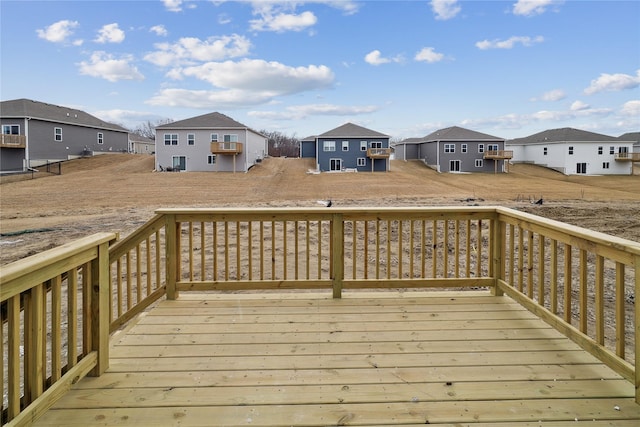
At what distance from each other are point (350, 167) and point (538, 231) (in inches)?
1539

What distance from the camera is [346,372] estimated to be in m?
2.77

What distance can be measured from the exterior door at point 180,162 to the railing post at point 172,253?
35700mm

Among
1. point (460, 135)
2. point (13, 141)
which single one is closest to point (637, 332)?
point (13, 141)

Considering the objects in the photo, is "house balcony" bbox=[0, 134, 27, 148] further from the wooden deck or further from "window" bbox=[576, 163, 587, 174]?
"window" bbox=[576, 163, 587, 174]

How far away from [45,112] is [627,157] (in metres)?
62.1

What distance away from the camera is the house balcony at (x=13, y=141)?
32.3 metres

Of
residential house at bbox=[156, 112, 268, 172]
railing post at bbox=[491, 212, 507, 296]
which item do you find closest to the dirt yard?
residential house at bbox=[156, 112, 268, 172]

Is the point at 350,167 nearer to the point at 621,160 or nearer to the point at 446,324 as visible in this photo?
the point at 621,160

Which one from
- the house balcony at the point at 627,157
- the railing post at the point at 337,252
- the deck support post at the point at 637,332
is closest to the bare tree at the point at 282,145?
the house balcony at the point at 627,157

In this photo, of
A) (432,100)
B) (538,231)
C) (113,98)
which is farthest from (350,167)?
(538,231)

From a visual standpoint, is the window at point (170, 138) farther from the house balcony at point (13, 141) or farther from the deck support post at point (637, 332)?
the deck support post at point (637, 332)

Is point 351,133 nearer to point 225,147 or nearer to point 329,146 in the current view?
point 329,146

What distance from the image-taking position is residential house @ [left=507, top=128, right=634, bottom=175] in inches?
1836

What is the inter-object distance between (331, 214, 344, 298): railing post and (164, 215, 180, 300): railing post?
1.67 meters
